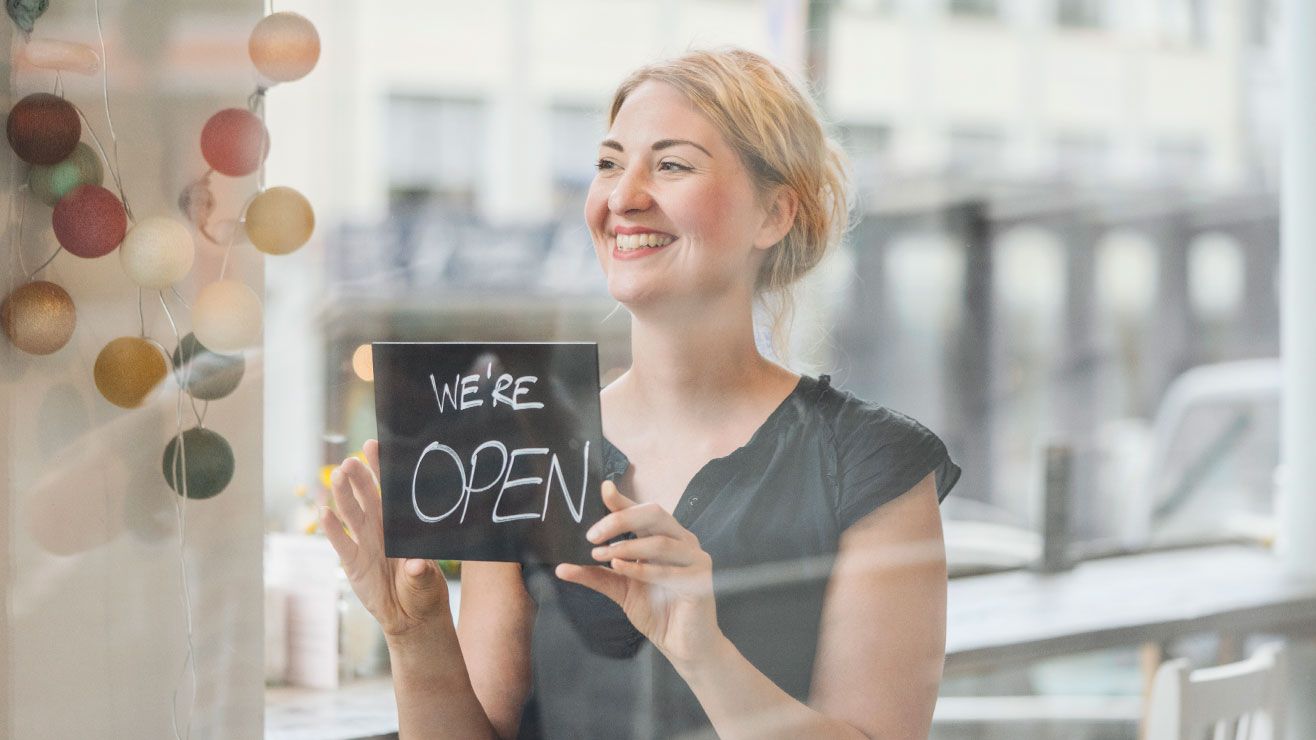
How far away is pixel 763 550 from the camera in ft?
3.78

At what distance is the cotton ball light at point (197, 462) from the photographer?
1.38 meters

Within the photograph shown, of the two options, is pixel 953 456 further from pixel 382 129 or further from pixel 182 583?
pixel 182 583

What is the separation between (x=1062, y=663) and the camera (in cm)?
146

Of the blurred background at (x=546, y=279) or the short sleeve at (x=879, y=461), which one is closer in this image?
the short sleeve at (x=879, y=461)

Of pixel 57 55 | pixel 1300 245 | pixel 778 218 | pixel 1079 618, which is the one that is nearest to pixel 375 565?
pixel 778 218

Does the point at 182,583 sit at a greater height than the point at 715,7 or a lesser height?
lesser

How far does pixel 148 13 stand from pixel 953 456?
101cm

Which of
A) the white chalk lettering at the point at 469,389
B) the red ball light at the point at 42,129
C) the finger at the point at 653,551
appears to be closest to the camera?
the finger at the point at 653,551

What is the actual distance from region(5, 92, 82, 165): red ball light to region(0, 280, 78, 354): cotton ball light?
0.45ft

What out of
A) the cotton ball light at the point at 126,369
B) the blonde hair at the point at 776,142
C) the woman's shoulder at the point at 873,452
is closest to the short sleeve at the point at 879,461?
the woman's shoulder at the point at 873,452

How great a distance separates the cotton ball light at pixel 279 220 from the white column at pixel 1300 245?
3.61 ft

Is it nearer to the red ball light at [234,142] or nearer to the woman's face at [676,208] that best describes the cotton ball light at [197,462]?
the red ball light at [234,142]

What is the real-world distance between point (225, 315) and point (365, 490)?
32 centimetres

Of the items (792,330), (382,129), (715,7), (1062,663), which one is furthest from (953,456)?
(382,129)
